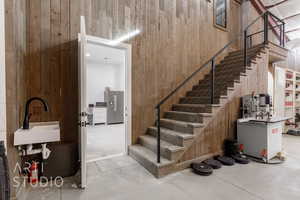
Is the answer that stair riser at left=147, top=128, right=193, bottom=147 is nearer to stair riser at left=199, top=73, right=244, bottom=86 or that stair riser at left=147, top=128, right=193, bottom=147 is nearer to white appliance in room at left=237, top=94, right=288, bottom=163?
white appliance in room at left=237, top=94, right=288, bottom=163

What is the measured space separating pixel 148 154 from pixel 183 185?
34.7 inches

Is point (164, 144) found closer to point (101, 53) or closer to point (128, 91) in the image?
point (128, 91)

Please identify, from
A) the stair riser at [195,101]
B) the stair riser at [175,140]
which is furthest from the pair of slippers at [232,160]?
the stair riser at [195,101]

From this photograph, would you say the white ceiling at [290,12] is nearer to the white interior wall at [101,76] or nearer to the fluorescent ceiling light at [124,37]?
the fluorescent ceiling light at [124,37]

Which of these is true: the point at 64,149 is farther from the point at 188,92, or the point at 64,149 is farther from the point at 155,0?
the point at 155,0

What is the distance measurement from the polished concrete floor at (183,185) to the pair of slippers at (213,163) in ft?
0.29

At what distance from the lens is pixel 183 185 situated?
2334 millimetres

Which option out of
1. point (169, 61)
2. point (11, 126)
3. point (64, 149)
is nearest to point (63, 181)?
point (64, 149)

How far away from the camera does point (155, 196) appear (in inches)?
81.7

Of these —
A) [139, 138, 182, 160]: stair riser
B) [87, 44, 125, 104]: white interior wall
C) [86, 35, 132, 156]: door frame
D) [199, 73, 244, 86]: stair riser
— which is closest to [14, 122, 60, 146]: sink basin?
[86, 35, 132, 156]: door frame

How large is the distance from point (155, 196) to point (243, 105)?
2.98m

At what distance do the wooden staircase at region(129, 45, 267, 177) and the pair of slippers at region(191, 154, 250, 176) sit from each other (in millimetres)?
346

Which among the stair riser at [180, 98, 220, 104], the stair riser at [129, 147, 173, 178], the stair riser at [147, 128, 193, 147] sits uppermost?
the stair riser at [180, 98, 220, 104]

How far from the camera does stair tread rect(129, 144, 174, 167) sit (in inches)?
104
